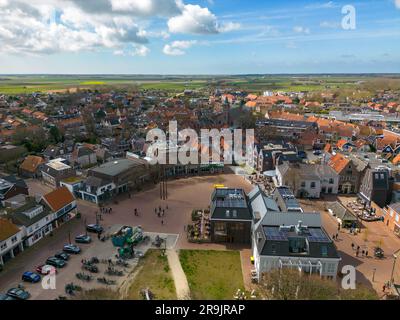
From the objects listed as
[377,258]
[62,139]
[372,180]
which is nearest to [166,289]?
[377,258]

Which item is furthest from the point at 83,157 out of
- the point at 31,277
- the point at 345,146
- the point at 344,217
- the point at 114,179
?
the point at 345,146

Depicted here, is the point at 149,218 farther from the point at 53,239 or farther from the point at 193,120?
the point at 193,120

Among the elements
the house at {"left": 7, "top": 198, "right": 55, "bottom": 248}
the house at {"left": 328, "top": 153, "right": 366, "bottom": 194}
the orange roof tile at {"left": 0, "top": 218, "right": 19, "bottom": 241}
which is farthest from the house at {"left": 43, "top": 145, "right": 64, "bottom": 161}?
the house at {"left": 328, "top": 153, "right": 366, "bottom": 194}

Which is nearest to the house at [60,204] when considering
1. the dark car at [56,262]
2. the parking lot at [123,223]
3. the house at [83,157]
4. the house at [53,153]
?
the parking lot at [123,223]

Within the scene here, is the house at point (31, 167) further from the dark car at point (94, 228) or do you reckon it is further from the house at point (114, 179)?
the dark car at point (94, 228)
